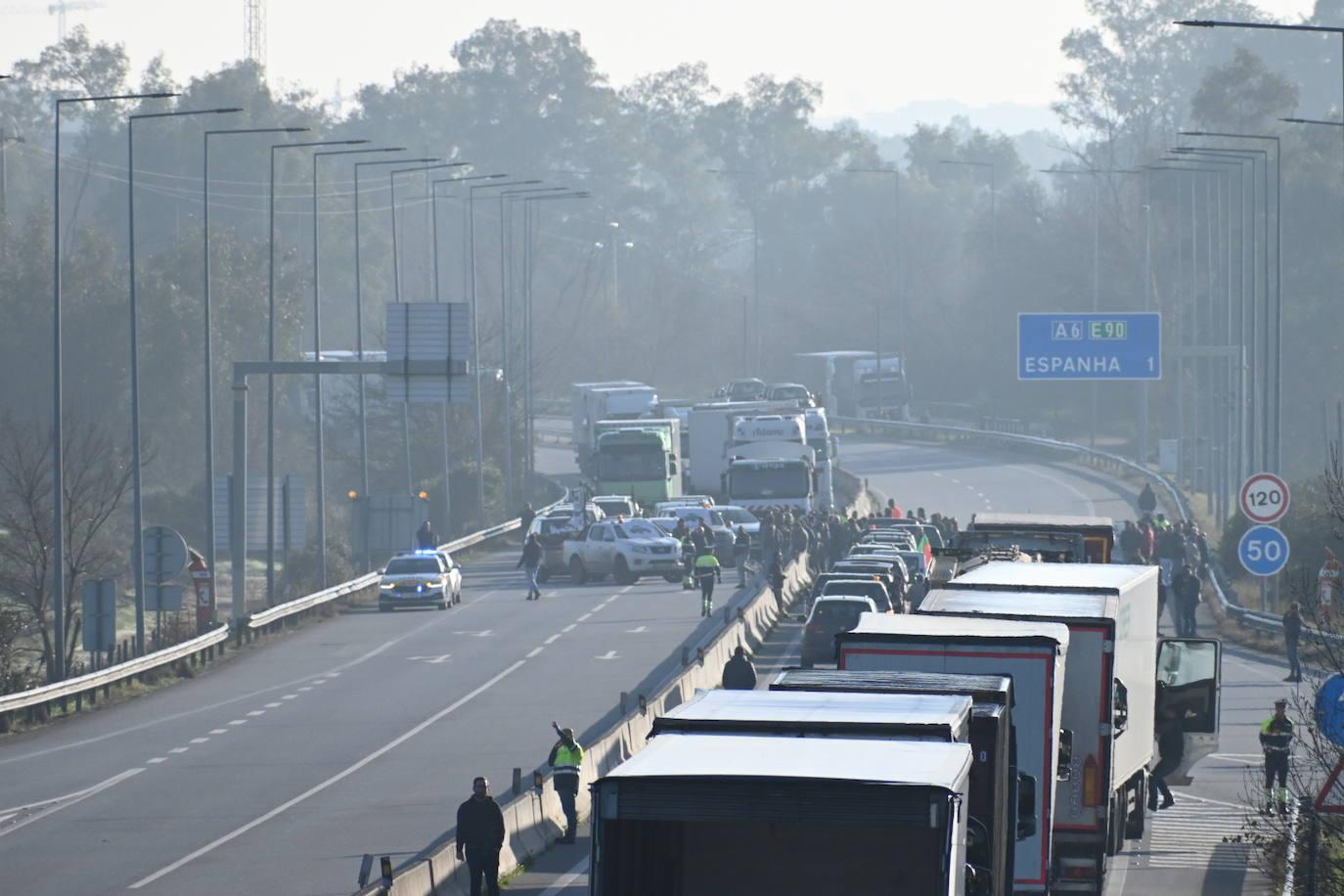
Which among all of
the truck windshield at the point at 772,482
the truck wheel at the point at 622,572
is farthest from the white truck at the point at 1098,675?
the truck windshield at the point at 772,482

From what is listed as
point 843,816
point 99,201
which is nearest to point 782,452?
point 843,816

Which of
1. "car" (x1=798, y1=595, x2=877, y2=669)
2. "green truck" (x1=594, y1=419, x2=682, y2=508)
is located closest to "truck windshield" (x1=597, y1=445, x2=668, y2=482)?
"green truck" (x1=594, y1=419, x2=682, y2=508)

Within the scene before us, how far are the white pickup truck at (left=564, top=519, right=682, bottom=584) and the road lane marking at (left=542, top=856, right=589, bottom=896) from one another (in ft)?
97.9

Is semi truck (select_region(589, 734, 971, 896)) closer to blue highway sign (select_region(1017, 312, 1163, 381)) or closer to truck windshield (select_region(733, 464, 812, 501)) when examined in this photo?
truck windshield (select_region(733, 464, 812, 501))

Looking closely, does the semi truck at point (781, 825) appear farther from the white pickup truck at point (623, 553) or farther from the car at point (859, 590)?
the white pickup truck at point (623, 553)

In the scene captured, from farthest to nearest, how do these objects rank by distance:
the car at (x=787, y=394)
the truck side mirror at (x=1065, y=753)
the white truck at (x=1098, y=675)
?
1. the car at (x=787, y=394)
2. the white truck at (x=1098, y=675)
3. the truck side mirror at (x=1065, y=753)

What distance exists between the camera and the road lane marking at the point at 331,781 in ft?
71.2

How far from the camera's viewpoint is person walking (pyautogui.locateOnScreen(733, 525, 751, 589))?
50094 mm

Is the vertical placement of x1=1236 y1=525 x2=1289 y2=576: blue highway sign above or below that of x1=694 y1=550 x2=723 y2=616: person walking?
above

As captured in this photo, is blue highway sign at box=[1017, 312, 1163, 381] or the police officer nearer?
the police officer

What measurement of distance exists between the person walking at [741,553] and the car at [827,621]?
1313cm

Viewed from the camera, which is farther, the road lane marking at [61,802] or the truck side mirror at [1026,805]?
the road lane marking at [61,802]

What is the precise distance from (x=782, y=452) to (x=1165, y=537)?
1814cm

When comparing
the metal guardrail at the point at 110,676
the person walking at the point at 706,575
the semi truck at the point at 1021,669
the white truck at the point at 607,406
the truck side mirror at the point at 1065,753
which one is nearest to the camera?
the semi truck at the point at 1021,669
